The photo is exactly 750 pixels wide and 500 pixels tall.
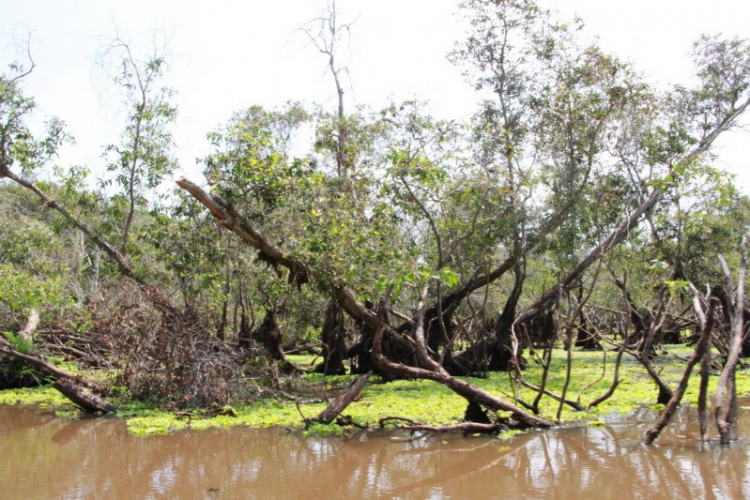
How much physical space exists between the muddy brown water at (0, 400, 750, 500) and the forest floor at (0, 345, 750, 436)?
1.24ft

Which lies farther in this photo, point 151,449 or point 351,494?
point 151,449

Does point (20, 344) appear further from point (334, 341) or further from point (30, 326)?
point (334, 341)

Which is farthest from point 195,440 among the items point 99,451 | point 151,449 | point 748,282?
point 748,282

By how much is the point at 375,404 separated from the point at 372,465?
346 centimetres

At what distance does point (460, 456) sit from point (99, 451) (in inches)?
174

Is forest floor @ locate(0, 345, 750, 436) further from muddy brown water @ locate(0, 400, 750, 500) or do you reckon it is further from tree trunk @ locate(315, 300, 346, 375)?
tree trunk @ locate(315, 300, 346, 375)

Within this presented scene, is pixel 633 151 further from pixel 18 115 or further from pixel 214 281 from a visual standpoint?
pixel 18 115

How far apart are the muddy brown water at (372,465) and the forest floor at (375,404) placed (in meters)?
0.38

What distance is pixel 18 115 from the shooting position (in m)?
13.7

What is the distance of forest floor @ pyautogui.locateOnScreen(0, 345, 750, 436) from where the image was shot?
899 centimetres

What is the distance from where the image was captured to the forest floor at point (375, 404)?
8992 millimetres

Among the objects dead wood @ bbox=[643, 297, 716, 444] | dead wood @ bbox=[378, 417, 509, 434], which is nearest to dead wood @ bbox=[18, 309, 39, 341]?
dead wood @ bbox=[378, 417, 509, 434]

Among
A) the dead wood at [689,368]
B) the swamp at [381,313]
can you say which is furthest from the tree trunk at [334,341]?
the dead wood at [689,368]

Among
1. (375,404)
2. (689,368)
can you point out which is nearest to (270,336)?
(375,404)
